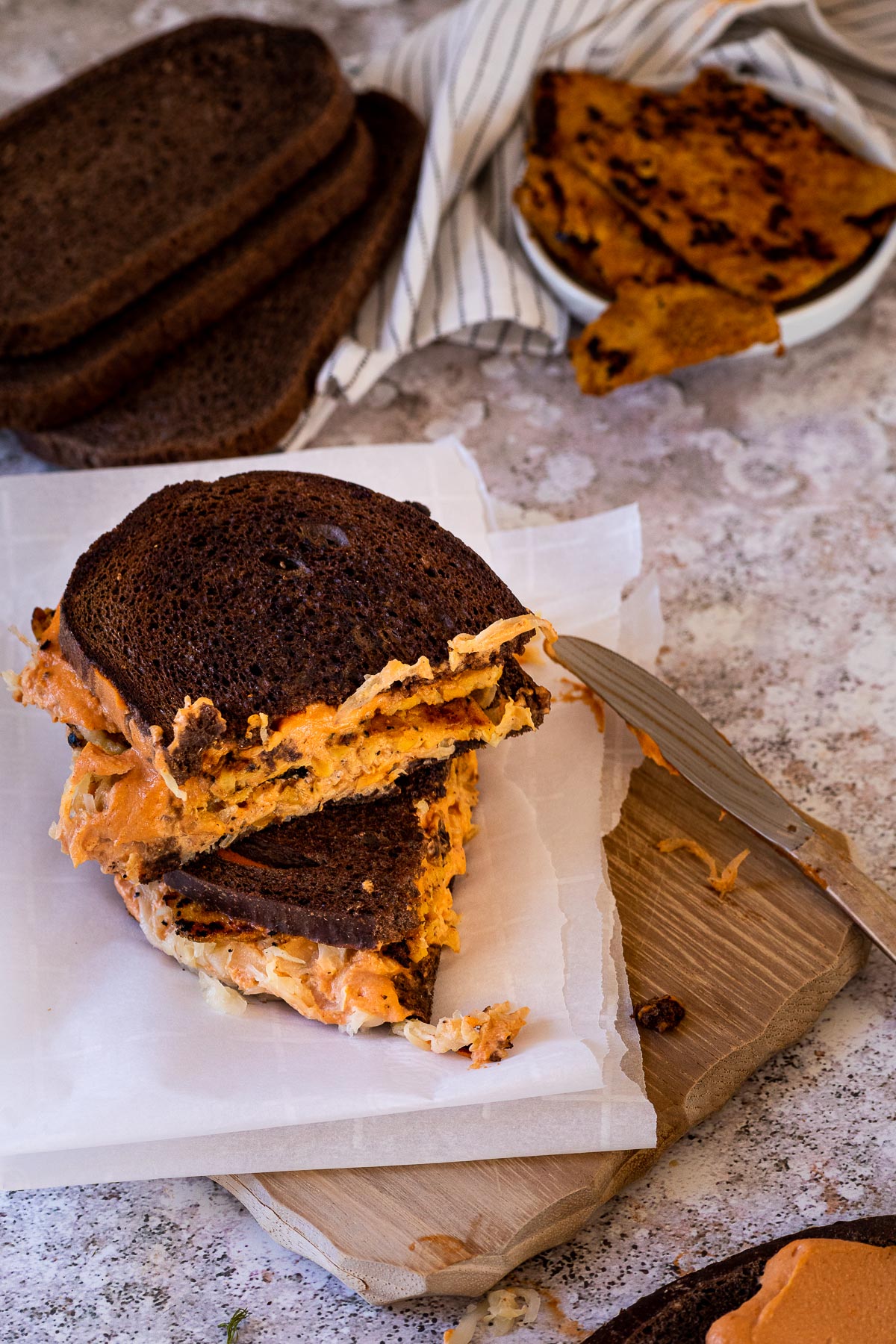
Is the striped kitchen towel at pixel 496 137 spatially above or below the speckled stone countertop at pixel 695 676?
above

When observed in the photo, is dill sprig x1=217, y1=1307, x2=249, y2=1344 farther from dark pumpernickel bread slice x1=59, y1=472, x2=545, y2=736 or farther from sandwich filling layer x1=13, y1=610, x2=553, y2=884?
dark pumpernickel bread slice x1=59, y1=472, x2=545, y2=736

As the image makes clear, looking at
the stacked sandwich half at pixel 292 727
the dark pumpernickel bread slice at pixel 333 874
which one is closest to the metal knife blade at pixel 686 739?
the stacked sandwich half at pixel 292 727

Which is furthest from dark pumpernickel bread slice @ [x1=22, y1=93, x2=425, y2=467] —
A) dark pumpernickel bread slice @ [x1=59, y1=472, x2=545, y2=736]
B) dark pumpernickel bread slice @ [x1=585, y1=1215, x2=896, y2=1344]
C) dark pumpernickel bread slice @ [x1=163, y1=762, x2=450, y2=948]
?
dark pumpernickel bread slice @ [x1=585, y1=1215, x2=896, y2=1344]

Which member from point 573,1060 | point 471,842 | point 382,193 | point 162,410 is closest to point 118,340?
point 162,410

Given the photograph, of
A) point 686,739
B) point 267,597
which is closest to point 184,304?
point 267,597

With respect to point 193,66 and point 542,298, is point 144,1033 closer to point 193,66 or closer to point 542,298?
point 542,298

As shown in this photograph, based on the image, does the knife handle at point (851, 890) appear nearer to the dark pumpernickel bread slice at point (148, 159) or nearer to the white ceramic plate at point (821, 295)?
the white ceramic plate at point (821, 295)
